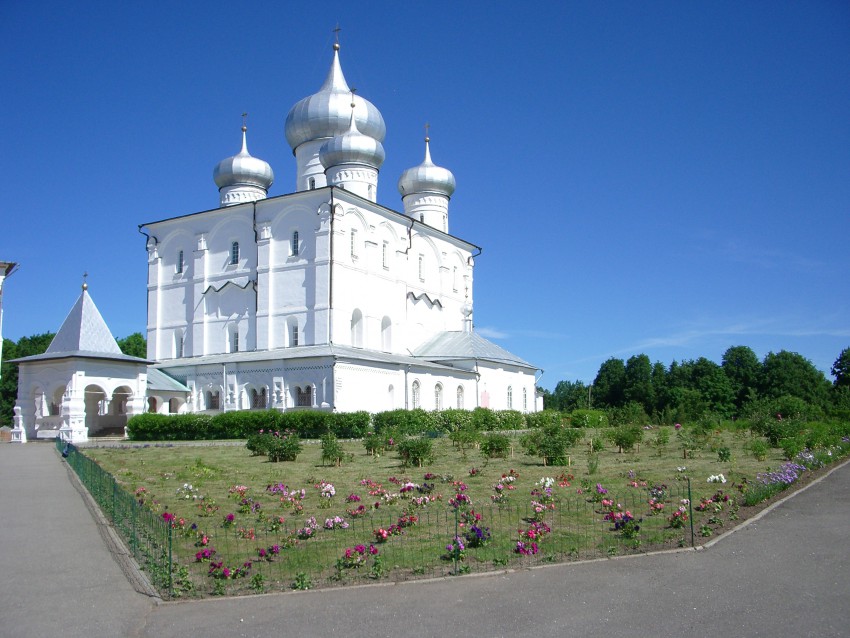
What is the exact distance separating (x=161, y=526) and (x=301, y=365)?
793 inches

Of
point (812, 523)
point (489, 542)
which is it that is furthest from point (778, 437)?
point (489, 542)

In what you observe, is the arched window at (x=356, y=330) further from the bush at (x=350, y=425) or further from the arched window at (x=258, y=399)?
the bush at (x=350, y=425)

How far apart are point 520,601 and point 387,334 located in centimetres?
2823

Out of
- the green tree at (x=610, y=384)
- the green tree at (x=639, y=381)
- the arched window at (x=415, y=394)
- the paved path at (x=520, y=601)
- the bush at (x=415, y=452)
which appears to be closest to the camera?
the paved path at (x=520, y=601)

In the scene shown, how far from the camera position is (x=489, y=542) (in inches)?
336

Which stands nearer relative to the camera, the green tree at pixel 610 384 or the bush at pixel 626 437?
the bush at pixel 626 437

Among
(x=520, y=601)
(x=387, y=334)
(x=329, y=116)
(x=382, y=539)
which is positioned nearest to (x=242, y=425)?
(x=387, y=334)

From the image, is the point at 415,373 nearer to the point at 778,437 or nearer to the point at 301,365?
the point at 301,365

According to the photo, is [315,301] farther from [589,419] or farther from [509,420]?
[589,419]

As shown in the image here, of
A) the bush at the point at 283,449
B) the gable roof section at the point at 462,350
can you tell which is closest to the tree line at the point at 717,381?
the gable roof section at the point at 462,350

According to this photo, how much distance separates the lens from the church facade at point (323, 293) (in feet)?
100

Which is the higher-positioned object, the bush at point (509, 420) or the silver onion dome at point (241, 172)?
the silver onion dome at point (241, 172)

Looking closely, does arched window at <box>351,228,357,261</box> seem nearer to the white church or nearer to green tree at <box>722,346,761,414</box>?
the white church

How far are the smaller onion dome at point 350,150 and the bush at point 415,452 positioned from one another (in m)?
21.6
